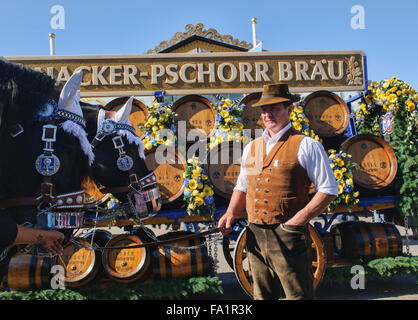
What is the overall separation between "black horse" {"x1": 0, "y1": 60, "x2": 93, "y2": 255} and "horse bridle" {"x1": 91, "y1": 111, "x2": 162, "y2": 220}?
21.7 inches

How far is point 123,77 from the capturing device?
15.8 feet

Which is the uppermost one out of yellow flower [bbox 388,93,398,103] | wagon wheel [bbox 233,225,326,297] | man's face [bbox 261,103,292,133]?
yellow flower [bbox 388,93,398,103]

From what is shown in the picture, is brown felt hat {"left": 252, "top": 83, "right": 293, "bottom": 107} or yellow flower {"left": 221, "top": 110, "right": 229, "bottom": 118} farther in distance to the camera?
yellow flower {"left": 221, "top": 110, "right": 229, "bottom": 118}

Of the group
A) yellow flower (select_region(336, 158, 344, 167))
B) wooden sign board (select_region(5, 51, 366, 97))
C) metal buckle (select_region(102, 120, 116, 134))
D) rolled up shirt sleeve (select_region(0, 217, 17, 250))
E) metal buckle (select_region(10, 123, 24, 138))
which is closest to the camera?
rolled up shirt sleeve (select_region(0, 217, 17, 250))

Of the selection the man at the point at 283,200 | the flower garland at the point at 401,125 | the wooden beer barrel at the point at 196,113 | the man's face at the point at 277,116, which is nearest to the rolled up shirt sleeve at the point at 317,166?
the man at the point at 283,200

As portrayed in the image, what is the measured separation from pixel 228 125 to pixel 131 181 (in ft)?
6.46

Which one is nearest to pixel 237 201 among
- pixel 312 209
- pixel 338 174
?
pixel 312 209

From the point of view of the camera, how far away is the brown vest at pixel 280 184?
2.10 metres

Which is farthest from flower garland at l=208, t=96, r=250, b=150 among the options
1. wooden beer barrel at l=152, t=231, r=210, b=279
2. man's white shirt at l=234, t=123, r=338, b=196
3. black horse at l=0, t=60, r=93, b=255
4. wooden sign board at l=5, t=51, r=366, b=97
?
black horse at l=0, t=60, r=93, b=255

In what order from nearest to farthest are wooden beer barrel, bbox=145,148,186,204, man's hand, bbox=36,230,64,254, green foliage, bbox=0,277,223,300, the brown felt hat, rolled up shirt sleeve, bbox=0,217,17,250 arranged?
rolled up shirt sleeve, bbox=0,217,17,250 < man's hand, bbox=36,230,64,254 < the brown felt hat < green foliage, bbox=0,277,223,300 < wooden beer barrel, bbox=145,148,186,204

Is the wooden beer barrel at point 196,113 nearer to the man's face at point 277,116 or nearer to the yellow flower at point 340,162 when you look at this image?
the yellow flower at point 340,162

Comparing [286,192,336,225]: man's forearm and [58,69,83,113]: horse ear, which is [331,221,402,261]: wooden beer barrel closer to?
[286,192,336,225]: man's forearm

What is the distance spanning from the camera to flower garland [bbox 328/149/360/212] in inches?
172
